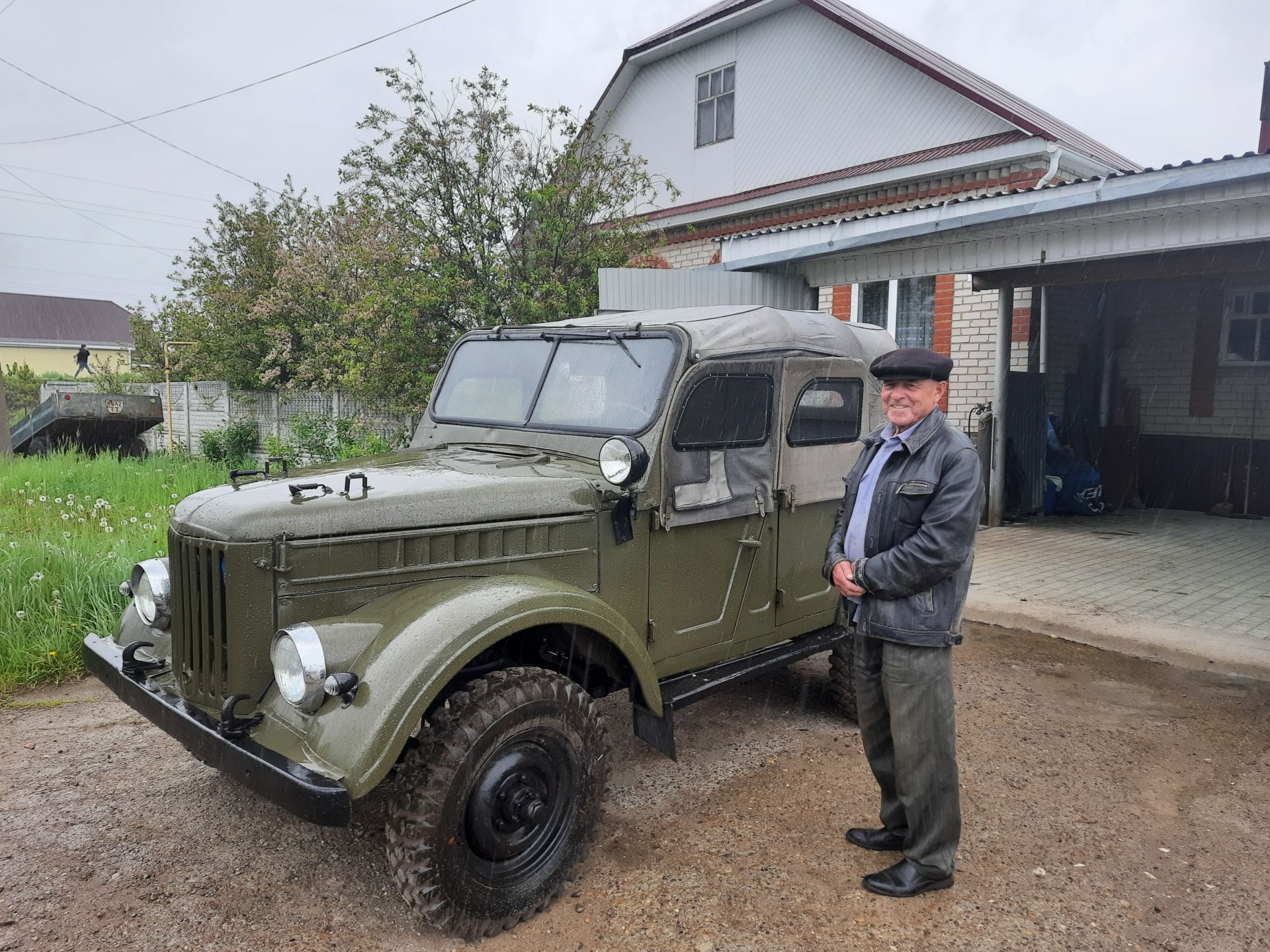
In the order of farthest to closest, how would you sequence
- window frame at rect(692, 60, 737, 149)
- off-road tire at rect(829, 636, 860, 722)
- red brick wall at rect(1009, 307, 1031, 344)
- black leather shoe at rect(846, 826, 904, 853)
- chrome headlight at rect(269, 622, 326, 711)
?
window frame at rect(692, 60, 737, 149)
red brick wall at rect(1009, 307, 1031, 344)
off-road tire at rect(829, 636, 860, 722)
black leather shoe at rect(846, 826, 904, 853)
chrome headlight at rect(269, 622, 326, 711)

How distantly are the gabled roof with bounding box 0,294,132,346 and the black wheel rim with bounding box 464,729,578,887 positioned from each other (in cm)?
6497

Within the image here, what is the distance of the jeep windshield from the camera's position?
346 cm

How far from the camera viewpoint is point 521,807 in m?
2.71

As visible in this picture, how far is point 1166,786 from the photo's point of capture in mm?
3783

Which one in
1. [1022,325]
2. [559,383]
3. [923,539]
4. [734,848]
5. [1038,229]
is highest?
[1038,229]

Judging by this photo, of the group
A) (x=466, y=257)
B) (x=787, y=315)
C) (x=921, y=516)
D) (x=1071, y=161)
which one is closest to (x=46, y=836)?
(x=921, y=516)

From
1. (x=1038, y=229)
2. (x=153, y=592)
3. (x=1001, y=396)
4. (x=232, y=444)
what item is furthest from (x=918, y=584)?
Answer: (x=232, y=444)

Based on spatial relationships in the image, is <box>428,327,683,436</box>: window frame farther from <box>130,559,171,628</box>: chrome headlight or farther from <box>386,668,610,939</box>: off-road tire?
<box>130,559,171,628</box>: chrome headlight

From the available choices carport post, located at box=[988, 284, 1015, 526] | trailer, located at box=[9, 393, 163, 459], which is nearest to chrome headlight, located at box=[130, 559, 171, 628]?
carport post, located at box=[988, 284, 1015, 526]

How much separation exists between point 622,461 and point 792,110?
11988 millimetres

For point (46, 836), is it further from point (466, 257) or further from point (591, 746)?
point (466, 257)

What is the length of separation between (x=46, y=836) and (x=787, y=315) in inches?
140

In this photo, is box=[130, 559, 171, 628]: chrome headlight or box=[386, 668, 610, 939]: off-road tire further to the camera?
box=[130, 559, 171, 628]: chrome headlight

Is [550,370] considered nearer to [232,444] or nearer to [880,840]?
[880,840]
